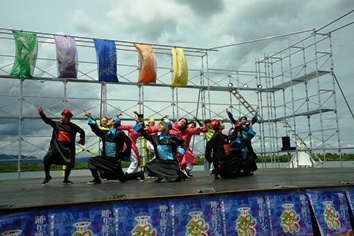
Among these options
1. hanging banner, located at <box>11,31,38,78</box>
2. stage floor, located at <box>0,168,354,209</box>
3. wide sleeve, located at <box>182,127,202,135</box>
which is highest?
hanging banner, located at <box>11,31,38,78</box>

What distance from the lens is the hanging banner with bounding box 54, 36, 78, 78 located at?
11.9 metres

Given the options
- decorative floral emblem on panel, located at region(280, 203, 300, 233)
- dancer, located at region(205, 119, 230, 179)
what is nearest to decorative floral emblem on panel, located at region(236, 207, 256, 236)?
decorative floral emblem on panel, located at region(280, 203, 300, 233)

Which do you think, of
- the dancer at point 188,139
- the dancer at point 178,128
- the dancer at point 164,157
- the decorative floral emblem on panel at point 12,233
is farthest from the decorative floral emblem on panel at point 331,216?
the dancer at point 188,139

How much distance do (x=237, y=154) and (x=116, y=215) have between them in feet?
17.1

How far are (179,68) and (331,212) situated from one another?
10.5 meters

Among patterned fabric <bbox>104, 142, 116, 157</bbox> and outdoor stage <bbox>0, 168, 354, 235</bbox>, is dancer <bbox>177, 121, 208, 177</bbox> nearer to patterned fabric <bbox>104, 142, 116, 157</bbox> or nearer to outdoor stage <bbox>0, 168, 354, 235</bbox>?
patterned fabric <bbox>104, 142, 116, 157</bbox>

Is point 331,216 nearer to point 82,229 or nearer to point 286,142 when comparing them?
point 82,229

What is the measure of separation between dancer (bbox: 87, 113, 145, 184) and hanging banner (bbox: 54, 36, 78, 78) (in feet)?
19.0

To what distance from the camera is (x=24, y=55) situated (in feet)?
37.2

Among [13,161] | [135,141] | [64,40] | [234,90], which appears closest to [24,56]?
[64,40]

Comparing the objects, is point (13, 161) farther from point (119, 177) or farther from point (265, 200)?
point (265, 200)

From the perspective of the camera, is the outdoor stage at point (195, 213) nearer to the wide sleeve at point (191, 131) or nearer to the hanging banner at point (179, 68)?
the wide sleeve at point (191, 131)

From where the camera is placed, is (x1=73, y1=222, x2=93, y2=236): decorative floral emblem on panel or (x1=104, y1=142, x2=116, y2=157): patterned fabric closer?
(x1=73, y1=222, x2=93, y2=236): decorative floral emblem on panel

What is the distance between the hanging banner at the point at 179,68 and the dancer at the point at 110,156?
6.96 metres
